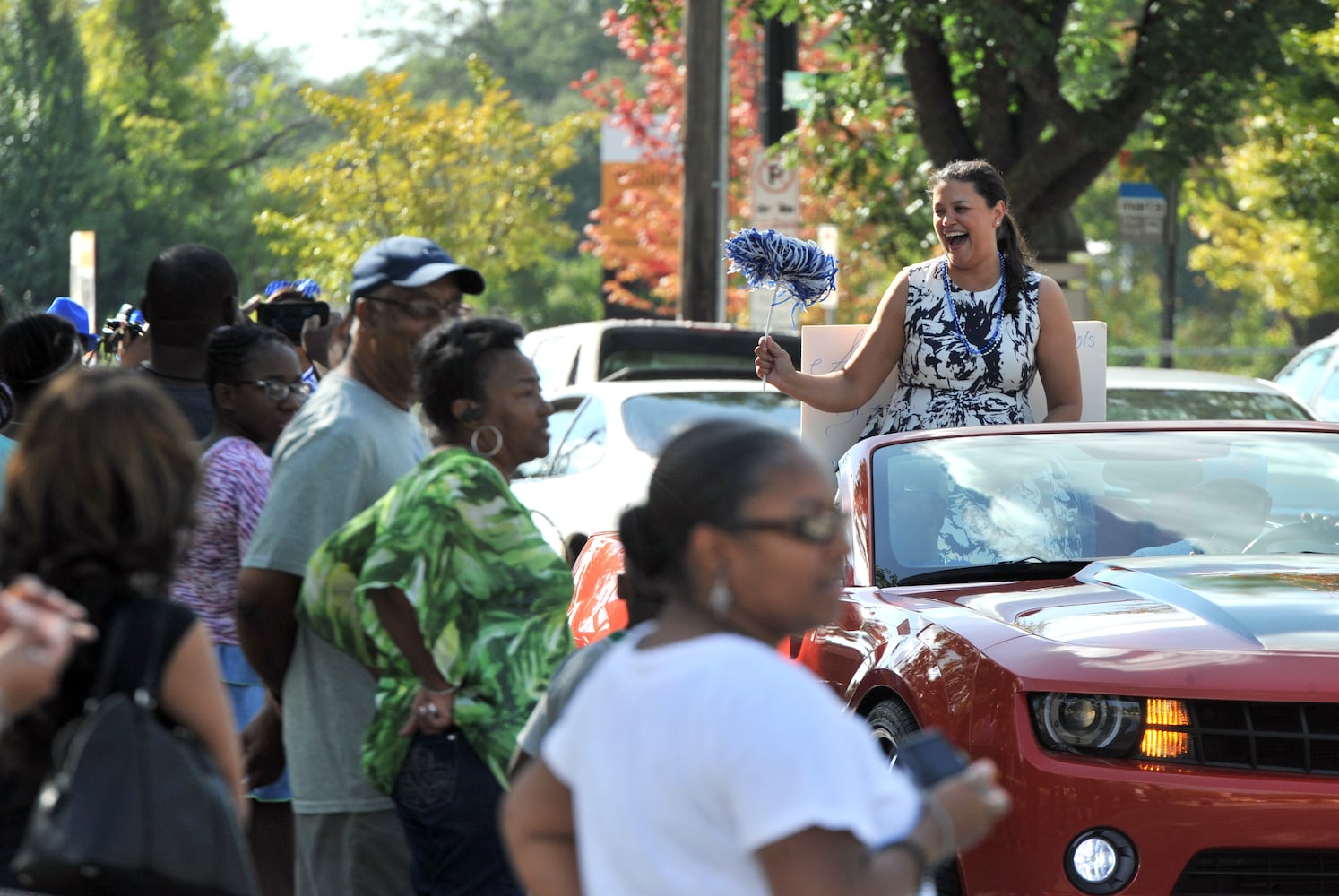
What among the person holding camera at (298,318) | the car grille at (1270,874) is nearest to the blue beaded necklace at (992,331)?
the person holding camera at (298,318)

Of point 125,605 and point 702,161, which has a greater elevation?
point 702,161

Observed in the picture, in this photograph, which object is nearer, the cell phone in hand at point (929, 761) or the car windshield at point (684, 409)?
the cell phone in hand at point (929, 761)

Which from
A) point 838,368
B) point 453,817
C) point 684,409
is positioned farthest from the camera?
point 684,409

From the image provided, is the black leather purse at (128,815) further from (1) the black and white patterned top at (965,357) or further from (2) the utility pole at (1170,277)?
(2) the utility pole at (1170,277)

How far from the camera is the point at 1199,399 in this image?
10742 millimetres

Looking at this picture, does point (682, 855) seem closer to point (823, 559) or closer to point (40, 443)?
point (823, 559)

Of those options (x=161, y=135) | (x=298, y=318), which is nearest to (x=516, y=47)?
(x=161, y=135)

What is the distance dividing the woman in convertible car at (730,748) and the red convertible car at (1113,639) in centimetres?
224

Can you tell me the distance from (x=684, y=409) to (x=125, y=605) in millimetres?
7617

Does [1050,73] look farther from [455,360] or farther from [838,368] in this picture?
[455,360]

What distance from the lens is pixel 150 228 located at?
43156 millimetres

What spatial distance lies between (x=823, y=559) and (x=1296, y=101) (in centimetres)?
2006

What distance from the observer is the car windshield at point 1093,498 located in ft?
18.9

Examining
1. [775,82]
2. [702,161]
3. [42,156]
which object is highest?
[42,156]
